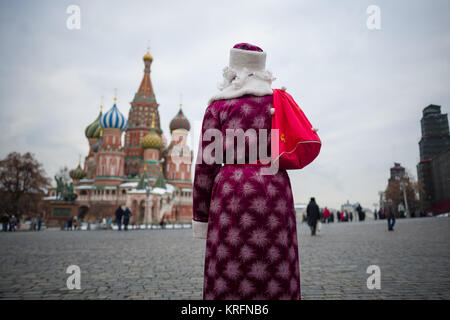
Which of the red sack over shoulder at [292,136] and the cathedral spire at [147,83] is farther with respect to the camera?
the cathedral spire at [147,83]

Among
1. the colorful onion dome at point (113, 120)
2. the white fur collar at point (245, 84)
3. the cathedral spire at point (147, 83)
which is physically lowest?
the white fur collar at point (245, 84)

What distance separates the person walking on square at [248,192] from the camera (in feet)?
6.69

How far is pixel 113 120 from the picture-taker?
57.2 meters

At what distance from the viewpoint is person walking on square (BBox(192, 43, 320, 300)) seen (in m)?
2.04

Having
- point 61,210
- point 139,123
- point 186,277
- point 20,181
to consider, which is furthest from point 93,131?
point 186,277

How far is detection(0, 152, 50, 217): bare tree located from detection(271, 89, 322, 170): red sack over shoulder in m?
44.1

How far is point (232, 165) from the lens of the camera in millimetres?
2229

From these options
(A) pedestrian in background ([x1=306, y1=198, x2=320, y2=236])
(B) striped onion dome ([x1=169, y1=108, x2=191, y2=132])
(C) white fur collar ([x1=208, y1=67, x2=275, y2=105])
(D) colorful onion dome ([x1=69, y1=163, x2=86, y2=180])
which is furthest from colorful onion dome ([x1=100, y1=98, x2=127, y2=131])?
(C) white fur collar ([x1=208, y1=67, x2=275, y2=105])

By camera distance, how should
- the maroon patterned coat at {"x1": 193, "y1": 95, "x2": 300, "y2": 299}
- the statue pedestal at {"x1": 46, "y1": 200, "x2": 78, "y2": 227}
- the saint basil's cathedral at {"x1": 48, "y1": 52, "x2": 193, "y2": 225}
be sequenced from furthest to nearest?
the statue pedestal at {"x1": 46, "y1": 200, "x2": 78, "y2": 227} < the saint basil's cathedral at {"x1": 48, "y1": 52, "x2": 193, "y2": 225} < the maroon patterned coat at {"x1": 193, "y1": 95, "x2": 300, "y2": 299}

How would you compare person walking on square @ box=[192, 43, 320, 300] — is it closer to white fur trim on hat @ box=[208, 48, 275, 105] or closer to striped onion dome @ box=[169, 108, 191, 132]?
white fur trim on hat @ box=[208, 48, 275, 105]

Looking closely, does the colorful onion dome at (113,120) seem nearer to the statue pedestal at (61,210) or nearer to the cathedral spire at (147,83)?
the cathedral spire at (147,83)

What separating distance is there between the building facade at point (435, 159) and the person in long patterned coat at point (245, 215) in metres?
61.3

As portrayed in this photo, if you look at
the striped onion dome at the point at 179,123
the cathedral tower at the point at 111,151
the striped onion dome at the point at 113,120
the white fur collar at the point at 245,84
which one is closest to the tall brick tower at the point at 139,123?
the striped onion dome at the point at 179,123
